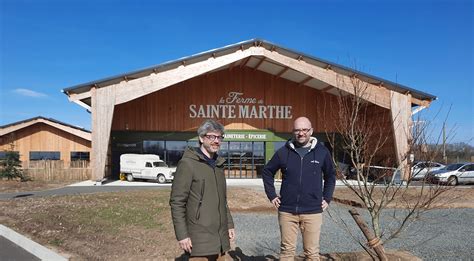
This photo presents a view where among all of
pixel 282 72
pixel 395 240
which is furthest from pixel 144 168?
pixel 395 240

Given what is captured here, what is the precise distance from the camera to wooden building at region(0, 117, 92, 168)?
27141 millimetres

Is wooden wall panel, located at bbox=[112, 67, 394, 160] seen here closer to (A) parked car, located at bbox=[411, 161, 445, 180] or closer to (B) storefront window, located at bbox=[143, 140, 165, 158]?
(B) storefront window, located at bbox=[143, 140, 165, 158]

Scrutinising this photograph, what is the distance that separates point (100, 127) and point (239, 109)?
9.82 meters

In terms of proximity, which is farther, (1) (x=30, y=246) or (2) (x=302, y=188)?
(1) (x=30, y=246)

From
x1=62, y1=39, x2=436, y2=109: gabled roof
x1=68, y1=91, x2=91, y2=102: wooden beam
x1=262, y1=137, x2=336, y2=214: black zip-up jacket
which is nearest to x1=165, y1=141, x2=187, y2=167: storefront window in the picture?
x1=62, y1=39, x2=436, y2=109: gabled roof

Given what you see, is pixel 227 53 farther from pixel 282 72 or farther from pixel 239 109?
pixel 239 109

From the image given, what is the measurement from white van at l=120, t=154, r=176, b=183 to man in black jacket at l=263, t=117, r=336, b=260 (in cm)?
2015

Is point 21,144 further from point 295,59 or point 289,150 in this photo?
point 289,150

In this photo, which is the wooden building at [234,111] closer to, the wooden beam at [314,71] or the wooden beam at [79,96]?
the wooden beam at [314,71]

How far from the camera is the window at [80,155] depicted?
27.7 m

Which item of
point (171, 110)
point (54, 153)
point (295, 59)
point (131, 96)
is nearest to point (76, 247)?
point (131, 96)

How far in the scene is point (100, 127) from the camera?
2111 centimetres

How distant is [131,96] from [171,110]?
5.24 m

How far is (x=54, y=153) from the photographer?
1081 inches
